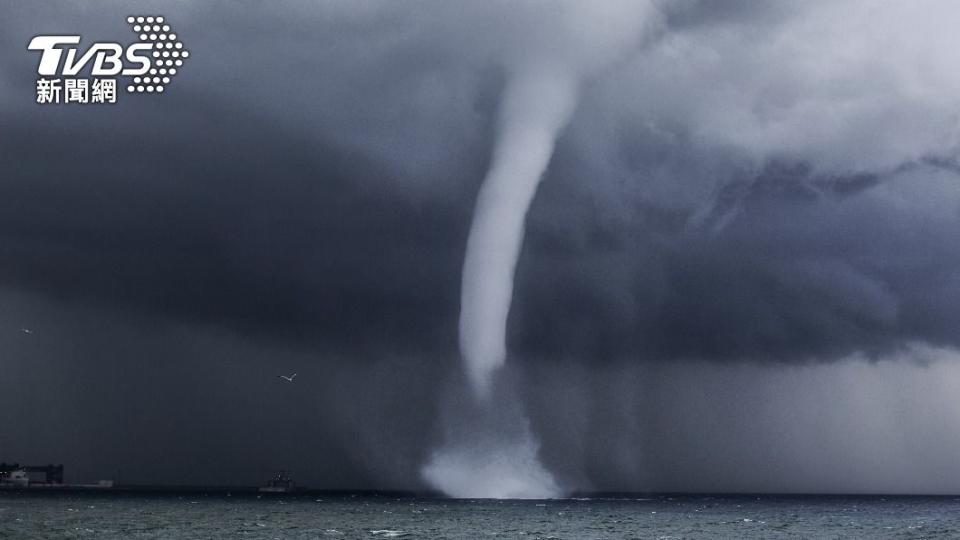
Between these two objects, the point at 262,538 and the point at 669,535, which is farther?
the point at 669,535

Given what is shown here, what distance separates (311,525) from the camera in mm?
164250

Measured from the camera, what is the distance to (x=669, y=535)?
489 feet

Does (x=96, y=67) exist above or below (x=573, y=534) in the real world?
above

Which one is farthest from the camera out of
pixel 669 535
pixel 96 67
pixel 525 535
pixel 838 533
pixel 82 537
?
pixel 838 533

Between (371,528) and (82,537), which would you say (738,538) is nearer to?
(371,528)

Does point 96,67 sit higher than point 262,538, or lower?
higher

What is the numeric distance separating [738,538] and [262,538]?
62162 mm

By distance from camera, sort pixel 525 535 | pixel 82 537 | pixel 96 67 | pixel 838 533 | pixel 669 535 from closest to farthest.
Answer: pixel 96 67, pixel 82 537, pixel 525 535, pixel 669 535, pixel 838 533

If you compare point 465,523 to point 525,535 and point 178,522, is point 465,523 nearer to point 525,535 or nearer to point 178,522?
point 525,535

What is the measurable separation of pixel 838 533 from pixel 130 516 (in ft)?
376

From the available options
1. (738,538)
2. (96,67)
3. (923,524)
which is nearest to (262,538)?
(738,538)

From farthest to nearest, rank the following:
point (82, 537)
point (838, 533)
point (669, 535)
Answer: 1. point (838, 533)
2. point (669, 535)
3. point (82, 537)

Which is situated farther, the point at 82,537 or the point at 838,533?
the point at 838,533

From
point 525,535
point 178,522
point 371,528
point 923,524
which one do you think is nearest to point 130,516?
point 178,522
